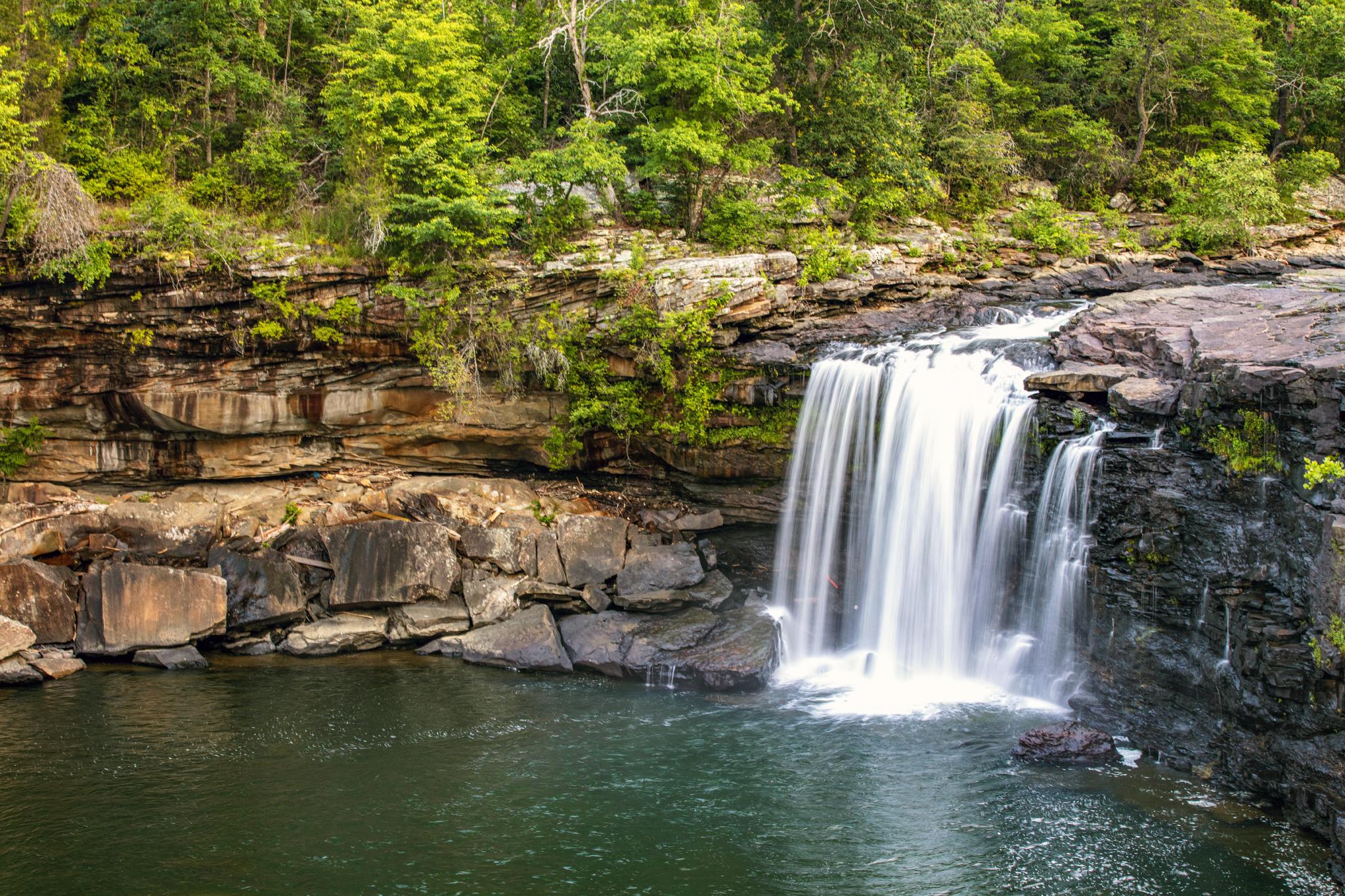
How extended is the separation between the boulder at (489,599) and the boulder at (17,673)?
6.71 metres

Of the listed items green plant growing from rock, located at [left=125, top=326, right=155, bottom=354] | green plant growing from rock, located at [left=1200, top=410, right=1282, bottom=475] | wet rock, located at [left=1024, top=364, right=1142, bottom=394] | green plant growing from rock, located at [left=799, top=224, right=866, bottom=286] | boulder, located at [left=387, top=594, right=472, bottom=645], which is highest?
green plant growing from rock, located at [left=799, top=224, right=866, bottom=286]

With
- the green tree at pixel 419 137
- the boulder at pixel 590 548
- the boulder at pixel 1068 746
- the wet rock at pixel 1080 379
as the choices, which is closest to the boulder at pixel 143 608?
the boulder at pixel 590 548

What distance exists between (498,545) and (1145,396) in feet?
36.4

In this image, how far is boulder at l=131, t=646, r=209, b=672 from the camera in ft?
48.3

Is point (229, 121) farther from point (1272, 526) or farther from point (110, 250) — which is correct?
point (1272, 526)

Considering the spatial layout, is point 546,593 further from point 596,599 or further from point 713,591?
point 713,591

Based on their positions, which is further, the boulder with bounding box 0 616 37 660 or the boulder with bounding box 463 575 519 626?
the boulder with bounding box 463 575 519 626

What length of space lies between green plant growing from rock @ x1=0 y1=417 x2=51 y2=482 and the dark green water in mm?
5569

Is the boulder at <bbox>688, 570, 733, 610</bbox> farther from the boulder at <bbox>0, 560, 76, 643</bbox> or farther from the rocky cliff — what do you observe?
the boulder at <bbox>0, 560, 76, 643</bbox>

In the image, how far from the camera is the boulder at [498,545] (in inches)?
652

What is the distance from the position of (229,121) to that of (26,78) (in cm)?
399

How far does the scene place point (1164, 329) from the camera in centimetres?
1415

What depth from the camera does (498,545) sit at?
54.6 feet

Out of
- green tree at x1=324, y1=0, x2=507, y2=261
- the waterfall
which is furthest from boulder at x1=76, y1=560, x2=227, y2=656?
the waterfall
